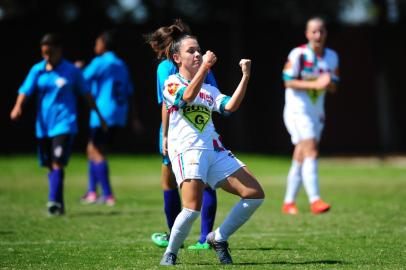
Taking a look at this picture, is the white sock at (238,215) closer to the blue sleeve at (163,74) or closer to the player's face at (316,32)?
the blue sleeve at (163,74)

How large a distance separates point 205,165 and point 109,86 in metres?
6.42

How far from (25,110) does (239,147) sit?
674 cm

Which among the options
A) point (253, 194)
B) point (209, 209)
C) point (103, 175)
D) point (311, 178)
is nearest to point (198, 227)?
point (311, 178)

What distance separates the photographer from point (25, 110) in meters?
23.8

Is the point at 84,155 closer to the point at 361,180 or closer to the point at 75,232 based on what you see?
the point at 361,180

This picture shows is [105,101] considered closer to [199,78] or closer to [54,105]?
[54,105]

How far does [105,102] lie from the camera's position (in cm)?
1344

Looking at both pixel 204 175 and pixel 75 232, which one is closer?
pixel 204 175

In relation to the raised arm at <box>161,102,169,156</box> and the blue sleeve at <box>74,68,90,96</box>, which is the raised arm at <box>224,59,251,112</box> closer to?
the raised arm at <box>161,102,169,156</box>

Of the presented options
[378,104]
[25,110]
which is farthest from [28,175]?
[378,104]

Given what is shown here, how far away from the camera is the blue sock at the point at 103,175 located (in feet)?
43.4

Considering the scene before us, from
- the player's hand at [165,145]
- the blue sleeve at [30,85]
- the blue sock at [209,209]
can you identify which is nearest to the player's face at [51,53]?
the blue sleeve at [30,85]

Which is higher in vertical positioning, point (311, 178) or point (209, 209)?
point (209, 209)

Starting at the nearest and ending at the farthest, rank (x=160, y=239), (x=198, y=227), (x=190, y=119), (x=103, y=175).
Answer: (x=190, y=119) < (x=160, y=239) < (x=198, y=227) < (x=103, y=175)
